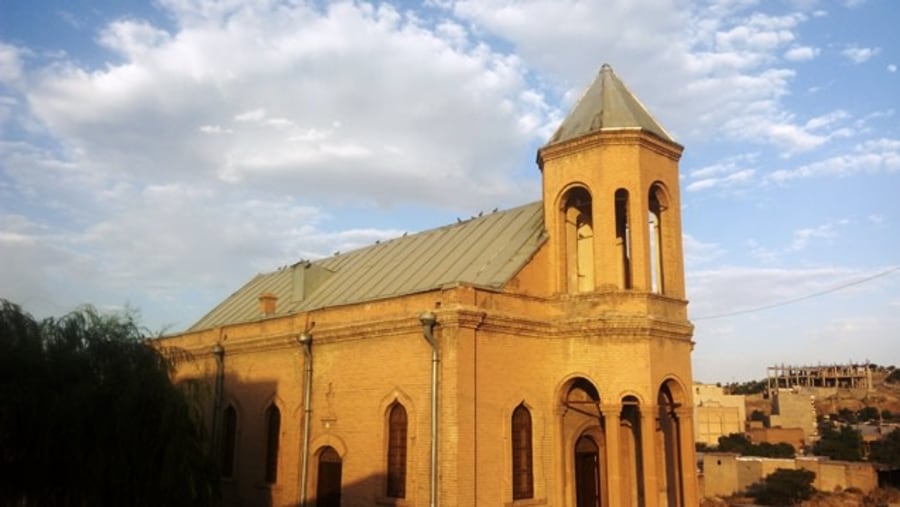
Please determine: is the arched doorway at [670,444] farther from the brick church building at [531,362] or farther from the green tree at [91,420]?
the green tree at [91,420]

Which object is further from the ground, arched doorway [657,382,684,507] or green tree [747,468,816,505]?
arched doorway [657,382,684,507]

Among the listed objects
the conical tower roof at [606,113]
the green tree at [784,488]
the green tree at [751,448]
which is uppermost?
the conical tower roof at [606,113]

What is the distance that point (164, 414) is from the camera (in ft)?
43.8

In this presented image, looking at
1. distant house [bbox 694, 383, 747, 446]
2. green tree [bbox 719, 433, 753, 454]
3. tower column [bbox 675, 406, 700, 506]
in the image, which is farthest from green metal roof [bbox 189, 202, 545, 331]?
distant house [bbox 694, 383, 747, 446]

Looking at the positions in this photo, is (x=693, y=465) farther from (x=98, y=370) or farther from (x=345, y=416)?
(x=98, y=370)

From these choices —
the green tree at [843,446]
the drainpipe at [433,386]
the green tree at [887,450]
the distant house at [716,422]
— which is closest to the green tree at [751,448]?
the green tree at [843,446]

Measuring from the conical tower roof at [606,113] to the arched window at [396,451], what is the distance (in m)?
7.20

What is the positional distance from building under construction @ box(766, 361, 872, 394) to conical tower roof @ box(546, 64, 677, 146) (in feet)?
349

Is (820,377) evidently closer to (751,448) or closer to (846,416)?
(846,416)

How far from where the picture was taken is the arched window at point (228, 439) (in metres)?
22.0

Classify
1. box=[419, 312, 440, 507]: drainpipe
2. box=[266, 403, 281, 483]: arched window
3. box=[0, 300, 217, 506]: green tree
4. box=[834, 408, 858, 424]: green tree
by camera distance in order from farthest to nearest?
box=[834, 408, 858, 424]: green tree, box=[266, 403, 281, 483]: arched window, box=[419, 312, 440, 507]: drainpipe, box=[0, 300, 217, 506]: green tree

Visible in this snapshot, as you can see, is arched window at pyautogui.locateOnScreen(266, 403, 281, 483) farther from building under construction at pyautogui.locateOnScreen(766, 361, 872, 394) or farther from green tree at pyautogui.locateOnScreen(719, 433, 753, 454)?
building under construction at pyautogui.locateOnScreen(766, 361, 872, 394)

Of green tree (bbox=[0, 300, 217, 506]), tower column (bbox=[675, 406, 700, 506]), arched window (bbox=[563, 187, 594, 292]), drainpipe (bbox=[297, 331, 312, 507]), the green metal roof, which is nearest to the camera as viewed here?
green tree (bbox=[0, 300, 217, 506])

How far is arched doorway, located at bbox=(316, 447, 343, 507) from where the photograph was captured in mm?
17938
